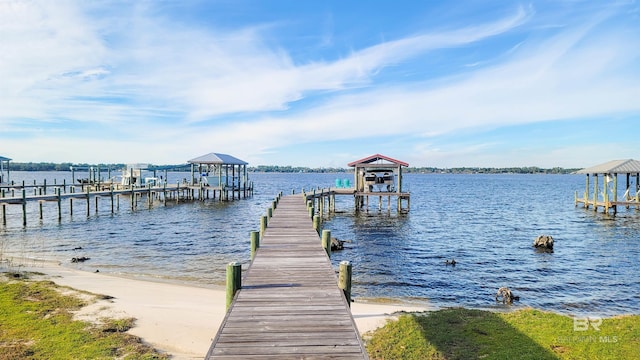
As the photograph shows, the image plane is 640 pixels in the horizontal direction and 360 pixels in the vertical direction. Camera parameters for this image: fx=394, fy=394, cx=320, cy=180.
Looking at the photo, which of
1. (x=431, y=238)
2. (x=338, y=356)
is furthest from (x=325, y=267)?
(x=431, y=238)

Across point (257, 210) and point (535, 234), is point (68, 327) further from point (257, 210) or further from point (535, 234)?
point (257, 210)

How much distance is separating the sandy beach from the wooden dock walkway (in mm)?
1803

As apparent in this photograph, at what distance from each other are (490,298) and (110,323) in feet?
38.8

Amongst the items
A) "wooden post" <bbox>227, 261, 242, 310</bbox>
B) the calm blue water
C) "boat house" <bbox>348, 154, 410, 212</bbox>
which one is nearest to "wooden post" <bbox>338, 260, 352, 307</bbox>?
"wooden post" <bbox>227, 261, 242, 310</bbox>

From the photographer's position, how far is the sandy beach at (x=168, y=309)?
8.77m

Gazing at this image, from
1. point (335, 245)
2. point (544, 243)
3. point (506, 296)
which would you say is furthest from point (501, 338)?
point (544, 243)

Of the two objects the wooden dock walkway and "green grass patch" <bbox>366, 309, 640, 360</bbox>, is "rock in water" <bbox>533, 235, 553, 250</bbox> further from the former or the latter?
the wooden dock walkway

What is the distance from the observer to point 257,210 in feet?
140

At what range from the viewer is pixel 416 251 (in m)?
22.2

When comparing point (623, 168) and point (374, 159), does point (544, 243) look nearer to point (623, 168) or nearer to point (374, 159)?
point (374, 159)

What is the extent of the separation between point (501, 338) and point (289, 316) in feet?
16.1

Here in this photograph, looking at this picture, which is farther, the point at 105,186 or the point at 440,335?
the point at 105,186

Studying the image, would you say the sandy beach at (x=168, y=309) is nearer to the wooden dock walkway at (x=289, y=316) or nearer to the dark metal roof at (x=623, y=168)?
the wooden dock walkway at (x=289, y=316)

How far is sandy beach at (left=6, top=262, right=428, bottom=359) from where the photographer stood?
8.77 m
